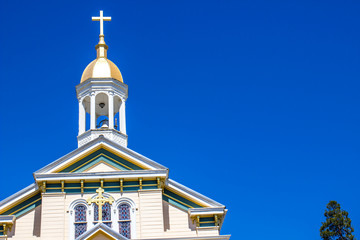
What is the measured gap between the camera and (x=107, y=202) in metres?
28.6

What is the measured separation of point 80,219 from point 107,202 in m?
1.35

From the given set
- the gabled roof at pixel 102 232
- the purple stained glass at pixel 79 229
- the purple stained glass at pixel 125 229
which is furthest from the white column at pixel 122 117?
the gabled roof at pixel 102 232

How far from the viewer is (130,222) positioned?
2831cm

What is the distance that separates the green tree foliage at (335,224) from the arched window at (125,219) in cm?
1765

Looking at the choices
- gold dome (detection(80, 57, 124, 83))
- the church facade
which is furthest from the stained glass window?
gold dome (detection(80, 57, 124, 83))

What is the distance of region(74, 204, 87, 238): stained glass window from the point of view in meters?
27.9

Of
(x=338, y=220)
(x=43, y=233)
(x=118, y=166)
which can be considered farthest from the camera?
(x=338, y=220)

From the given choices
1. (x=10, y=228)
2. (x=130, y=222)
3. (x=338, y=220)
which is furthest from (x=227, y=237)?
(x=338, y=220)

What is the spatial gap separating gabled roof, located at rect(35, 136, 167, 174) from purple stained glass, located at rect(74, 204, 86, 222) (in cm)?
189

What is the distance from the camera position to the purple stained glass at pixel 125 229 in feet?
91.9

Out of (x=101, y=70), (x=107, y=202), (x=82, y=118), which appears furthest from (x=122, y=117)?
(x=107, y=202)

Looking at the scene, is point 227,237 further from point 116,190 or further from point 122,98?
point 122,98

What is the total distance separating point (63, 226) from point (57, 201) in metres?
1.17

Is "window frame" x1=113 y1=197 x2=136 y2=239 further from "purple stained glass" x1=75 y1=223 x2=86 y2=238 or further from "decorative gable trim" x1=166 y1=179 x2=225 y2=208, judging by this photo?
"decorative gable trim" x1=166 y1=179 x2=225 y2=208
